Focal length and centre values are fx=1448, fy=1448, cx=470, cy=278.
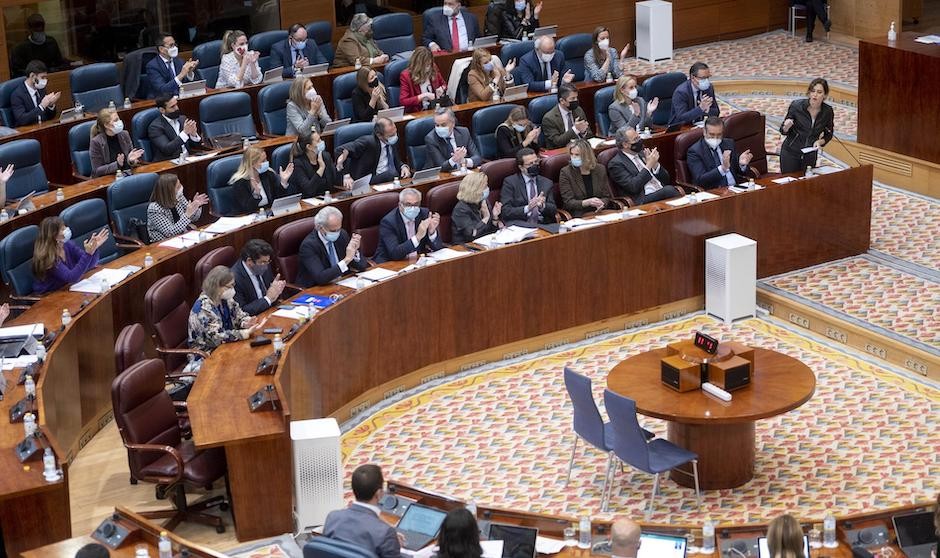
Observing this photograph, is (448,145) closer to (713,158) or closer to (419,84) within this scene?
(419,84)

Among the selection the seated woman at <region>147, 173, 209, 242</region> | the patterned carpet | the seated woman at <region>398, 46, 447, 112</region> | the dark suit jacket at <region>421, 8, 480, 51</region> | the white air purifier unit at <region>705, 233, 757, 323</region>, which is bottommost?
the patterned carpet

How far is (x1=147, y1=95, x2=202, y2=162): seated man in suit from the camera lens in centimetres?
1185

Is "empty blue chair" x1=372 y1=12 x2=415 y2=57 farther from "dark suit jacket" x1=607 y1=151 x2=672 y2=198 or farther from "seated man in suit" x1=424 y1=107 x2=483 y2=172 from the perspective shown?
"dark suit jacket" x1=607 y1=151 x2=672 y2=198

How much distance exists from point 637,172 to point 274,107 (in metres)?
3.49

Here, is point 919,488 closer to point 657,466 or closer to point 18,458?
point 657,466

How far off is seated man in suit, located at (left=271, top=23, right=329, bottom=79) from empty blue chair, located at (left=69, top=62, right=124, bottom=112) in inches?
64.5

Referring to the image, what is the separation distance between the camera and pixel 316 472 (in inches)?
304

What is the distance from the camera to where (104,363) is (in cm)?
933

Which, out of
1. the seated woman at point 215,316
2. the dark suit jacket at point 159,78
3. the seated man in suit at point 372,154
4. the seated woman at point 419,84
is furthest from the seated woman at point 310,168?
the dark suit jacket at point 159,78

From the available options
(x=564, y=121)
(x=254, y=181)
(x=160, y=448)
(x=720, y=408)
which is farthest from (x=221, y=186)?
(x=720, y=408)

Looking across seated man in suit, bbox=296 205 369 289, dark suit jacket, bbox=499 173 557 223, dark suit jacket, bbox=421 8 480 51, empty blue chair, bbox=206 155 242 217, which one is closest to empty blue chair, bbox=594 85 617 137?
dark suit jacket, bbox=499 173 557 223

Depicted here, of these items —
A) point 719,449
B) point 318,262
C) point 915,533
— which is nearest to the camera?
point 915,533

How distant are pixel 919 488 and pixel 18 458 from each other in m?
5.01

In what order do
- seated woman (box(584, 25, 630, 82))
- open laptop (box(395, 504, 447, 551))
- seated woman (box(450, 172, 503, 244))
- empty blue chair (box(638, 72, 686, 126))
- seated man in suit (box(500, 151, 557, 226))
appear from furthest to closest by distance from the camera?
seated woman (box(584, 25, 630, 82)) < empty blue chair (box(638, 72, 686, 126)) < seated man in suit (box(500, 151, 557, 226)) < seated woman (box(450, 172, 503, 244)) < open laptop (box(395, 504, 447, 551))
